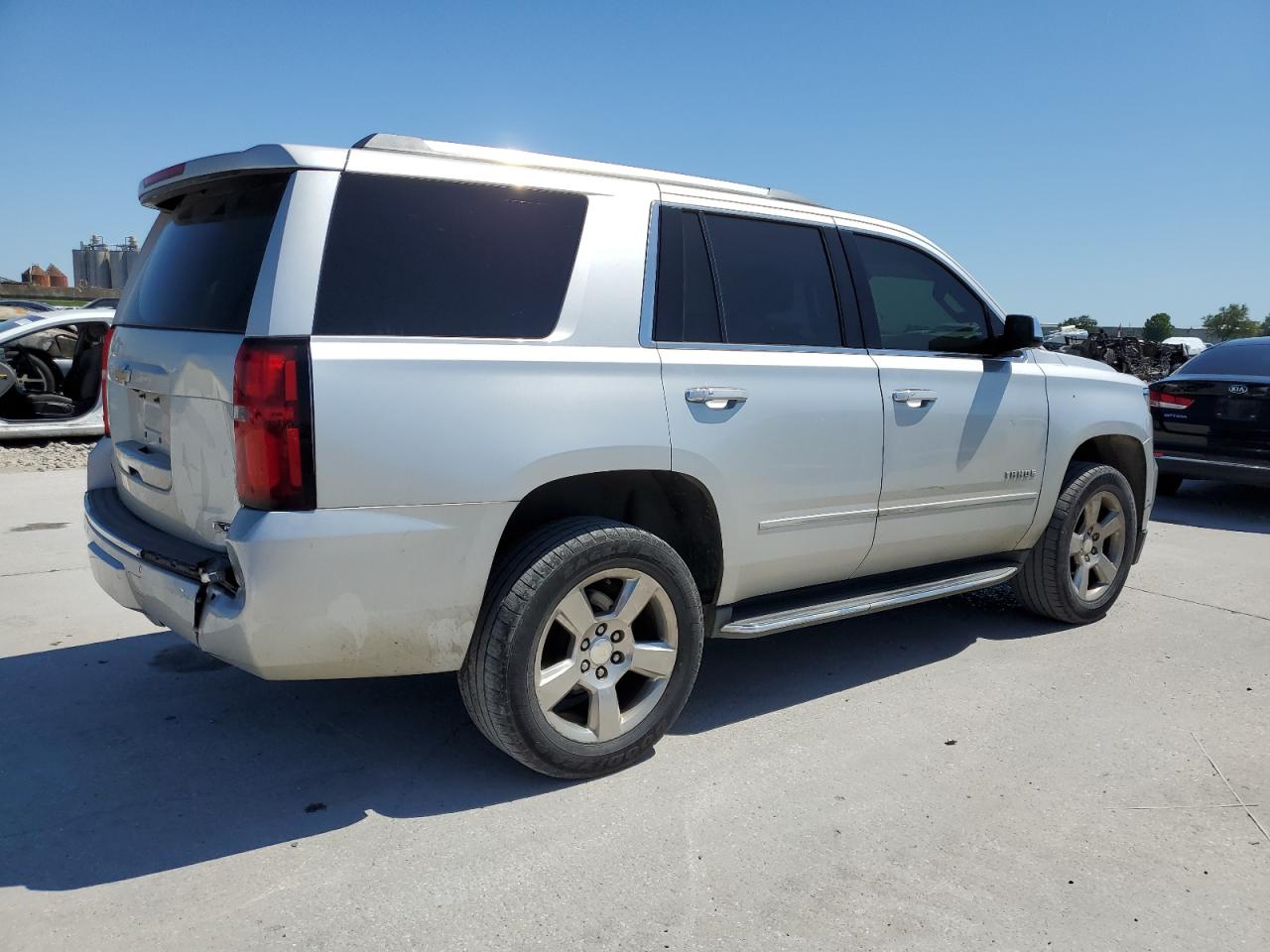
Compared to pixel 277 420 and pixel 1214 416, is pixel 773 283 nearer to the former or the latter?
pixel 277 420

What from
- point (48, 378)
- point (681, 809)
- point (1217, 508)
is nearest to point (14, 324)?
point (48, 378)

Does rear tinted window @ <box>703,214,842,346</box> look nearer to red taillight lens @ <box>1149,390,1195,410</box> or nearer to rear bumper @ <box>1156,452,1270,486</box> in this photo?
rear bumper @ <box>1156,452,1270,486</box>

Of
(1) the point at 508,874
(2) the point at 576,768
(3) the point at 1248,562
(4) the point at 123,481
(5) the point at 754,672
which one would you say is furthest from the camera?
(3) the point at 1248,562

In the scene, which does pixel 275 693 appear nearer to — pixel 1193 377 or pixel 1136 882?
pixel 1136 882

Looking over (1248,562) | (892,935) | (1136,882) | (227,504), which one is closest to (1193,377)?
(1248,562)

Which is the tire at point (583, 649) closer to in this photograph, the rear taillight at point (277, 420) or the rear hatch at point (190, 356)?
the rear taillight at point (277, 420)

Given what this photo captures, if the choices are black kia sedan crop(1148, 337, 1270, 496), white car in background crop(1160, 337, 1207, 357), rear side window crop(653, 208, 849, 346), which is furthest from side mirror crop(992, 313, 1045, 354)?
white car in background crop(1160, 337, 1207, 357)

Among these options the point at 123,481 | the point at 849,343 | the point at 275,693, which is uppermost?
the point at 849,343

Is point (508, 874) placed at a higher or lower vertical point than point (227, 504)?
lower

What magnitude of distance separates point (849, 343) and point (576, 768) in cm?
201

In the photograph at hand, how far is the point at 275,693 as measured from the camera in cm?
399

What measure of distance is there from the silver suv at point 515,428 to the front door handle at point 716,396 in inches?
0.4

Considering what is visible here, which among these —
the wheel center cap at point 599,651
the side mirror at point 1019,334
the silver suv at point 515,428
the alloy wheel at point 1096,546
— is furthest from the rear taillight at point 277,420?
the alloy wheel at point 1096,546

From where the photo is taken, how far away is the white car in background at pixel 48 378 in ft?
32.9
